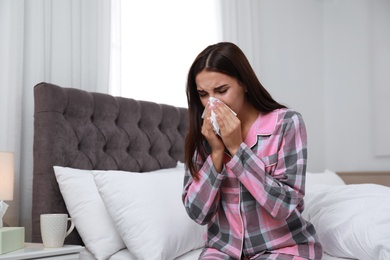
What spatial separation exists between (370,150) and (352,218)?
7.82ft

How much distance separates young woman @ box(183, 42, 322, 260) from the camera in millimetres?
1622

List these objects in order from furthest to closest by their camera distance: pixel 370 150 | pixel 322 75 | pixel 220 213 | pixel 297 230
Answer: pixel 322 75 < pixel 370 150 < pixel 220 213 < pixel 297 230

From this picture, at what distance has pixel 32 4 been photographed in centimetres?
246

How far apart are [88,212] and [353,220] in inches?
43.7

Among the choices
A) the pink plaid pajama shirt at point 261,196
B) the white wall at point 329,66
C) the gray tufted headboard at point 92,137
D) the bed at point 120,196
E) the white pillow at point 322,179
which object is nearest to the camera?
the pink plaid pajama shirt at point 261,196

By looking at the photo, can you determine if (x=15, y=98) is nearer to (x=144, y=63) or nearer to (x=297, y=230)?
(x=144, y=63)

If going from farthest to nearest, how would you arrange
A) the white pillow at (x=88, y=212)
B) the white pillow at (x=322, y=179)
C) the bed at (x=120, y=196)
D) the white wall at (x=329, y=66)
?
1. the white wall at (x=329, y=66)
2. the white pillow at (x=322, y=179)
3. the white pillow at (x=88, y=212)
4. the bed at (x=120, y=196)

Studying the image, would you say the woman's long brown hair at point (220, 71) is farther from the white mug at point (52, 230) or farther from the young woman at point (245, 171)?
the white mug at point (52, 230)

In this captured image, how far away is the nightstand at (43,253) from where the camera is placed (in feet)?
5.69

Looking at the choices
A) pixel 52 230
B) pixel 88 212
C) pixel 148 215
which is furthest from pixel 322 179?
pixel 52 230

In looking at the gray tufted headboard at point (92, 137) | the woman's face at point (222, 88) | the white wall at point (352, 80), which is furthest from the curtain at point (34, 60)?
the white wall at point (352, 80)

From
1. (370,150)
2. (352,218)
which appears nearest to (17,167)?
(352,218)

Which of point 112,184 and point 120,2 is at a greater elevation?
point 120,2

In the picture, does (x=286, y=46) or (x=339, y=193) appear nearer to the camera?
(x=339, y=193)
